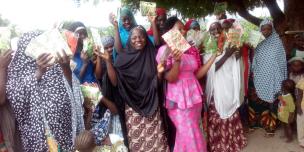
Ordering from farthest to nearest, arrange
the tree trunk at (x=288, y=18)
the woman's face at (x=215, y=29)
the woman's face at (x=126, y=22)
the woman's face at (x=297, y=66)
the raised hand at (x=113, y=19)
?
the tree trunk at (x=288, y=18) < the woman's face at (x=297, y=66) < the woman's face at (x=215, y=29) < the woman's face at (x=126, y=22) < the raised hand at (x=113, y=19)

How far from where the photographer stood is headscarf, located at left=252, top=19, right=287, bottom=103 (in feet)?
14.8

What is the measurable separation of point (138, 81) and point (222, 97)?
1.25 metres

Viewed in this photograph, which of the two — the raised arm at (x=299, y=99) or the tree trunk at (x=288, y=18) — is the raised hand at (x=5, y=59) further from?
the tree trunk at (x=288, y=18)

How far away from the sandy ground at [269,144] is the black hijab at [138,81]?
1833mm

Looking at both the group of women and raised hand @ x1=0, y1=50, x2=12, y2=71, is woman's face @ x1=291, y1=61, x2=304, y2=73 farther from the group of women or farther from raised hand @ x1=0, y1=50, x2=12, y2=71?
raised hand @ x1=0, y1=50, x2=12, y2=71

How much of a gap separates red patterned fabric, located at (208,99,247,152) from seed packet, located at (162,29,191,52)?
135 cm

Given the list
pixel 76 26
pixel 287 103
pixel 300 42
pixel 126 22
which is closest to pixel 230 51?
pixel 287 103

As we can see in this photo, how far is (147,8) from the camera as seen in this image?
3479 millimetres

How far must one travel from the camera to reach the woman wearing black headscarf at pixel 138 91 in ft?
11.1

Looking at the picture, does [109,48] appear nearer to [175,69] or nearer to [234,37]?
[175,69]

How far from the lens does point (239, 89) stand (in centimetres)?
430

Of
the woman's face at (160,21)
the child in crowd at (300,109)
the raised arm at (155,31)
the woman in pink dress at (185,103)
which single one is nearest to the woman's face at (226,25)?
the woman's face at (160,21)

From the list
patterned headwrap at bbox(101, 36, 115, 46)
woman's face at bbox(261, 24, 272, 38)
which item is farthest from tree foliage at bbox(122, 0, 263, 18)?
patterned headwrap at bbox(101, 36, 115, 46)

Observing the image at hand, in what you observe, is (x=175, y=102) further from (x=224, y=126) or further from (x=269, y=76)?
(x=269, y=76)
